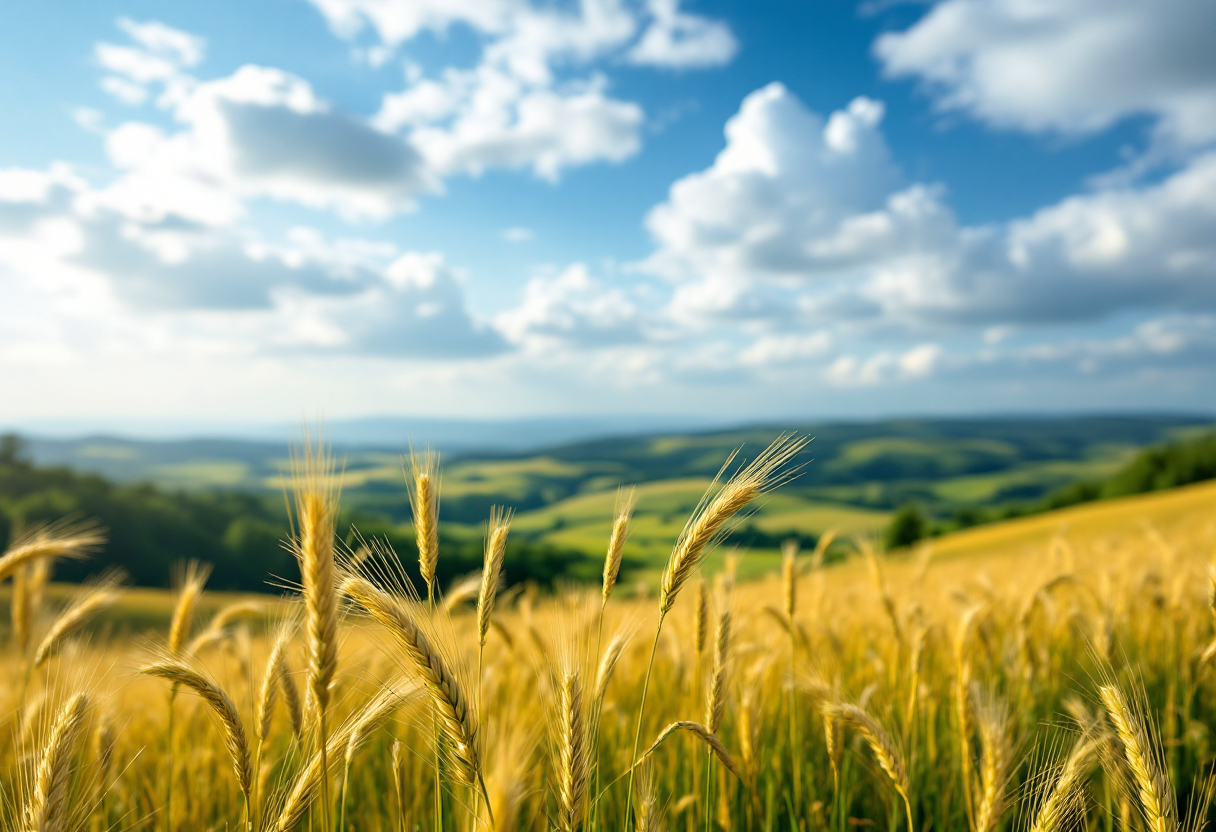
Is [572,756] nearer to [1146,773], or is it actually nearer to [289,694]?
[289,694]

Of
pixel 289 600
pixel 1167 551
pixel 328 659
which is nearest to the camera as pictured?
pixel 328 659

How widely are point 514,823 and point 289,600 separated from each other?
1299mm

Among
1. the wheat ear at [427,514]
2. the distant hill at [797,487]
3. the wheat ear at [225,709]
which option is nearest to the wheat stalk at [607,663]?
the wheat ear at [427,514]

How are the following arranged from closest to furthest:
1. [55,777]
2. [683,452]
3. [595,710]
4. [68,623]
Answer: [55,777] < [595,710] < [68,623] < [683,452]

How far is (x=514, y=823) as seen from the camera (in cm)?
120

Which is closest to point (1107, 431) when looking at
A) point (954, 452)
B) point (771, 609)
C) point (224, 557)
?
point (954, 452)

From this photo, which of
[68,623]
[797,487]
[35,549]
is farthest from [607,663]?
[797,487]

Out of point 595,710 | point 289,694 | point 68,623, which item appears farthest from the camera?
point 68,623

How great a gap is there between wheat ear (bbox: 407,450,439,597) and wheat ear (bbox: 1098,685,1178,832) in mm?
1827

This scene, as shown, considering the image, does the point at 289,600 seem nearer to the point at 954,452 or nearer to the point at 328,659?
the point at 328,659

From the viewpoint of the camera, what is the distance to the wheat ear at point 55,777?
137cm

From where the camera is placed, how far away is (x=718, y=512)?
5.60ft

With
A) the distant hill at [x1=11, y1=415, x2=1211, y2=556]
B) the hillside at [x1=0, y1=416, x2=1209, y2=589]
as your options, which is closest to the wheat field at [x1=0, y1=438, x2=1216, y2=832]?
the hillside at [x1=0, y1=416, x2=1209, y2=589]

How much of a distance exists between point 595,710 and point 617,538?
0.52 meters
